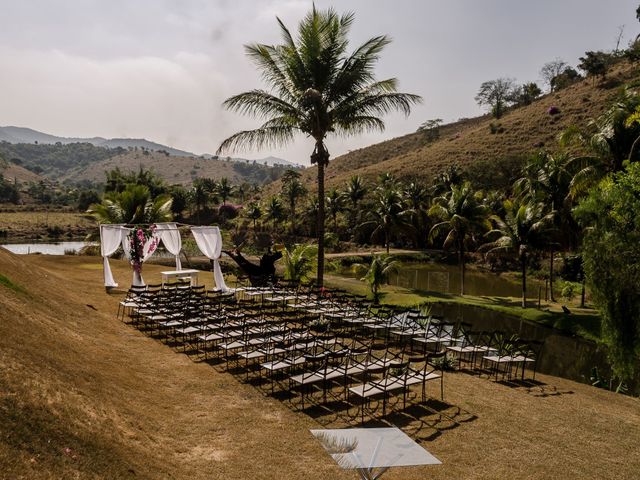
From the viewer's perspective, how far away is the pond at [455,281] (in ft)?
102

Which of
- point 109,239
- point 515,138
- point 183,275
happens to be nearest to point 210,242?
point 183,275

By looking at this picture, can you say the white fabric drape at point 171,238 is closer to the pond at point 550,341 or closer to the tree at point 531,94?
the pond at point 550,341

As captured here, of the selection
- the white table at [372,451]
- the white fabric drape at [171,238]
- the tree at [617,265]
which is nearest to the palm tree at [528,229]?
the tree at [617,265]

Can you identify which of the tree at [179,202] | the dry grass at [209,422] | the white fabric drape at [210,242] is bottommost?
the dry grass at [209,422]

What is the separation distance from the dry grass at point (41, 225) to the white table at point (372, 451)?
241 feet

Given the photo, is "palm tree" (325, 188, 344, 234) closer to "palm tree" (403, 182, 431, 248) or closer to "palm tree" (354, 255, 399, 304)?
"palm tree" (403, 182, 431, 248)

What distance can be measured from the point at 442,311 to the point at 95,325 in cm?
1482

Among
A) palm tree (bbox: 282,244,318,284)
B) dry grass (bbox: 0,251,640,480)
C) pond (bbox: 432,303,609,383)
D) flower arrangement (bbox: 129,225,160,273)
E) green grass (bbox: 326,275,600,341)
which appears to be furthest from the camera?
palm tree (bbox: 282,244,318,284)

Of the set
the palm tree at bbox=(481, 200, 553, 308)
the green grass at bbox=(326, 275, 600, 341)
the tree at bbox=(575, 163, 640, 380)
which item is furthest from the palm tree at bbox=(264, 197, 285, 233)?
the tree at bbox=(575, 163, 640, 380)

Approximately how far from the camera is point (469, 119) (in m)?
112

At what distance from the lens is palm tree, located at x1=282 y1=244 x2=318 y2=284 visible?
2394cm

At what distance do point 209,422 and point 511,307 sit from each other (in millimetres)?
18083

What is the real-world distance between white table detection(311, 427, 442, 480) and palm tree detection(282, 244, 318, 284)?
17413 mm

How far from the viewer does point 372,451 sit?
5.75m
